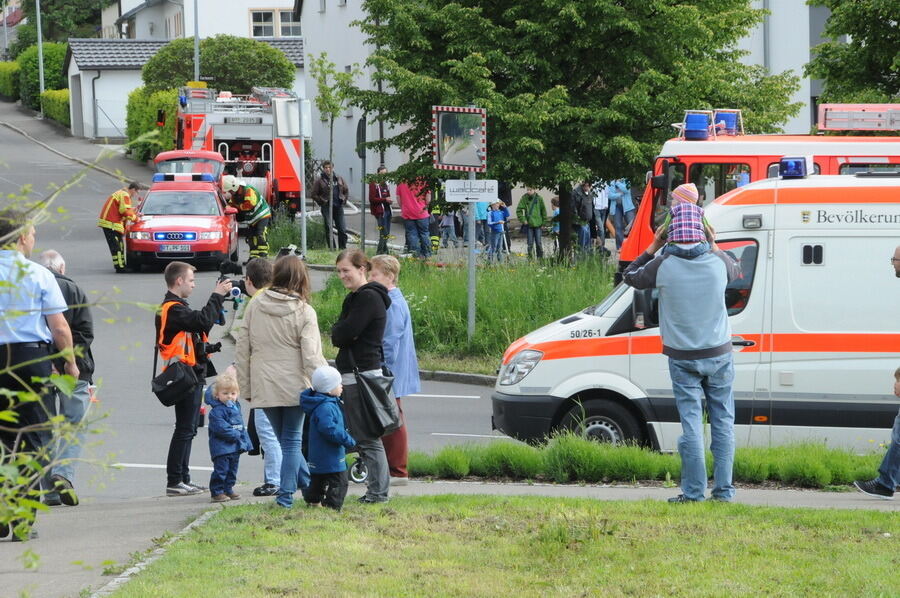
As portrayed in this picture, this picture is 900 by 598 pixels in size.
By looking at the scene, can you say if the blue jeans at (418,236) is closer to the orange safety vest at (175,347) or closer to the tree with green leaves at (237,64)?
the orange safety vest at (175,347)

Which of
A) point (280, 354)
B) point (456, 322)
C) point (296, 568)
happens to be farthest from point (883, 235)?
point (456, 322)

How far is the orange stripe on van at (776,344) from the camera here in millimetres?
10305

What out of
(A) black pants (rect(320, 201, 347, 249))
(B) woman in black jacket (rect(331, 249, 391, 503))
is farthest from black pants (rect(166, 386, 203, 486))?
(A) black pants (rect(320, 201, 347, 249))

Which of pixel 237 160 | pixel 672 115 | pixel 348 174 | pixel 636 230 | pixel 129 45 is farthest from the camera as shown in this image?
pixel 129 45

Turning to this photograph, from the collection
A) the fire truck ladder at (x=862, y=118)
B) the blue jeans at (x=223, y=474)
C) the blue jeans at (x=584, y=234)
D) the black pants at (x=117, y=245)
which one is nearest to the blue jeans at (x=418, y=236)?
the blue jeans at (x=584, y=234)

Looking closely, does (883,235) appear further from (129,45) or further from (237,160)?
(129,45)

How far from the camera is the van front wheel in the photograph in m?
10.7

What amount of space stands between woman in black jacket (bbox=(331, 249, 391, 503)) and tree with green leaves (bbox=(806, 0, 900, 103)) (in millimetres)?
17601

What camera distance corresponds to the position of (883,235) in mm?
10430

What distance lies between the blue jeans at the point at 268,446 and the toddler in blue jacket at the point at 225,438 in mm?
120

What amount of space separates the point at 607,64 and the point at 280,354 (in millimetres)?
16194

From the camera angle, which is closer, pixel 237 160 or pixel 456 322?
pixel 456 322

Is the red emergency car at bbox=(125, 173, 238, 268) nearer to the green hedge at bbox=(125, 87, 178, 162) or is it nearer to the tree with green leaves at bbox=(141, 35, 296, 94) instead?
the green hedge at bbox=(125, 87, 178, 162)

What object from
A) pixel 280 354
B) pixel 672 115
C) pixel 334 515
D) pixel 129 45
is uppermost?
pixel 129 45
